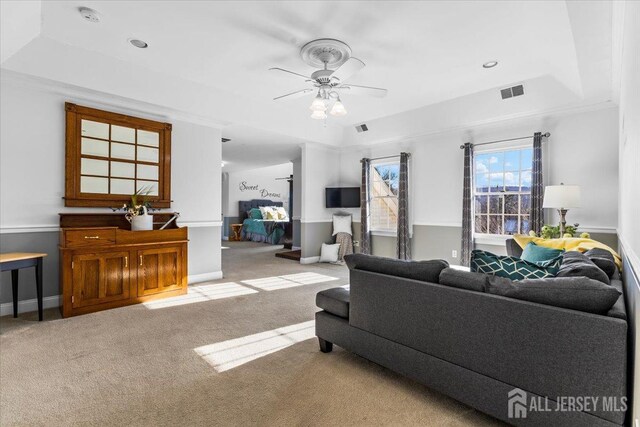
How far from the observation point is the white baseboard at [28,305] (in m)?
3.41

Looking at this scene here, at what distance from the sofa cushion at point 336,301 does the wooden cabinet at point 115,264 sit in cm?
246

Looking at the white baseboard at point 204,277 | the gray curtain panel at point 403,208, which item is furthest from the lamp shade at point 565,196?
the white baseboard at point 204,277

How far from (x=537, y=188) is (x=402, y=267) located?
11.6ft

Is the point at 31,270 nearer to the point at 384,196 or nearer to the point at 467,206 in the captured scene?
the point at 384,196

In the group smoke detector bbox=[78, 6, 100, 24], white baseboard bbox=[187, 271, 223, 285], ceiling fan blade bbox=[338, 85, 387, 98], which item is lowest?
white baseboard bbox=[187, 271, 223, 285]

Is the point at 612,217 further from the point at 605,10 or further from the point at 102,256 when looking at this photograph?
the point at 102,256

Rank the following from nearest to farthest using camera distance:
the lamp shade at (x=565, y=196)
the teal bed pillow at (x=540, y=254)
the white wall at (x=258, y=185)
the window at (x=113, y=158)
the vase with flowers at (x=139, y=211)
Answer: the teal bed pillow at (x=540, y=254) < the lamp shade at (x=565, y=196) < the window at (x=113, y=158) < the vase with flowers at (x=139, y=211) < the white wall at (x=258, y=185)

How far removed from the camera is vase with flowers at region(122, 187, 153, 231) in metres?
3.96

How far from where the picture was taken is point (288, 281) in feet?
16.6

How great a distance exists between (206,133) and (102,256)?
2.36 metres

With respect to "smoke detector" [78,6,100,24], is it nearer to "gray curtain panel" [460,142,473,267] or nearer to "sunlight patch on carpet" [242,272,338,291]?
"sunlight patch on carpet" [242,272,338,291]

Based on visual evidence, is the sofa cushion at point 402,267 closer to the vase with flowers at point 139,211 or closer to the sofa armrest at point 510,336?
the sofa armrest at point 510,336

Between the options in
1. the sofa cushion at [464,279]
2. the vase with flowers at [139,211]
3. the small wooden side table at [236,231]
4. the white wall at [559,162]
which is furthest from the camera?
the small wooden side table at [236,231]

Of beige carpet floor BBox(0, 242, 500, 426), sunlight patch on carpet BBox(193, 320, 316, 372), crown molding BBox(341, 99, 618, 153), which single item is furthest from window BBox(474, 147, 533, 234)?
sunlight patch on carpet BBox(193, 320, 316, 372)
